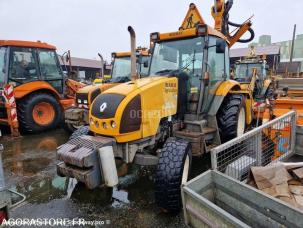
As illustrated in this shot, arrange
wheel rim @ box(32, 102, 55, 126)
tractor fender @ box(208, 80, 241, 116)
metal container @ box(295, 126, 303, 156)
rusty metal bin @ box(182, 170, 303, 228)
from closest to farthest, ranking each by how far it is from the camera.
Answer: rusty metal bin @ box(182, 170, 303, 228)
metal container @ box(295, 126, 303, 156)
tractor fender @ box(208, 80, 241, 116)
wheel rim @ box(32, 102, 55, 126)

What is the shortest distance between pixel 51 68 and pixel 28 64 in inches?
29.0

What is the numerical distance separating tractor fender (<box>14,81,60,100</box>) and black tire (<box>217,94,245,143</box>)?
16.8 ft

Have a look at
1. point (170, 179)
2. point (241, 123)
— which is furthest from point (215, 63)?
point (170, 179)

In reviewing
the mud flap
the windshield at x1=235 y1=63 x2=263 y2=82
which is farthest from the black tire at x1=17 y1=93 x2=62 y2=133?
the windshield at x1=235 y1=63 x2=263 y2=82

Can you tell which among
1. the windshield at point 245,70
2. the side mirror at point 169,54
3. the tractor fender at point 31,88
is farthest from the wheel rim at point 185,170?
the windshield at point 245,70

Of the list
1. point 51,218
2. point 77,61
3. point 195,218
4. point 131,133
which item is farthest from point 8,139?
point 77,61

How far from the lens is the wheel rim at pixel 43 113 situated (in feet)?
23.2

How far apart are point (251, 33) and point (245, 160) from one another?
4.45 meters

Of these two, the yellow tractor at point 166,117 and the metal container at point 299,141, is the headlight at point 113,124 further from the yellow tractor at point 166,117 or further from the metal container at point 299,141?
the metal container at point 299,141

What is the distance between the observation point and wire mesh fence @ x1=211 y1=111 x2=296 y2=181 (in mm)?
2545

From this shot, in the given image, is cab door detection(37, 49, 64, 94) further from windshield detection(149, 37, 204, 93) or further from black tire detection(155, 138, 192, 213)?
black tire detection(155, 138, 192, 213)

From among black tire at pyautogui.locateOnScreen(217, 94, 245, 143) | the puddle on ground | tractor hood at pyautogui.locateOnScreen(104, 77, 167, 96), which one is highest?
tractor hood at pyautogui.locateOnScreen(104, 77, 167, 96)

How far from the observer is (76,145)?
3055 millimetres

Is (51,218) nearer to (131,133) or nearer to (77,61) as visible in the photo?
(131,133)
